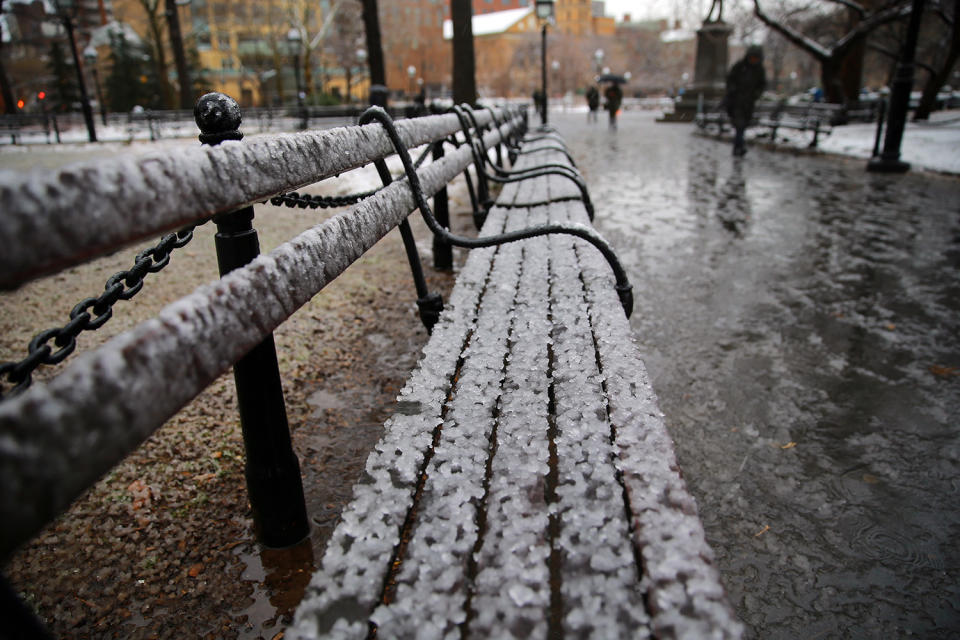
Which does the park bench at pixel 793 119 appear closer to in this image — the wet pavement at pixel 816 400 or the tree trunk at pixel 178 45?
the wet pavement at pixel 816 400

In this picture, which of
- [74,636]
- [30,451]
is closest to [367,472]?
[30,451]

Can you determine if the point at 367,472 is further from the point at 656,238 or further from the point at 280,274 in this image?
the point at 656,238

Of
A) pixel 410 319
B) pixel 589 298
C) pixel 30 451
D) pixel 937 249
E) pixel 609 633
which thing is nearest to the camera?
pixel 30 451

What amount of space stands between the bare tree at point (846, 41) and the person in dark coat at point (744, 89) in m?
6.79

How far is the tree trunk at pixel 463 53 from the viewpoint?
40.4 feet

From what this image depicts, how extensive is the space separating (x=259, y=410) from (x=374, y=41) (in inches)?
587

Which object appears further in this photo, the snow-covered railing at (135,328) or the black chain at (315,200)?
the black chain at (315,200)

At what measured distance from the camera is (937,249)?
4.74 metres

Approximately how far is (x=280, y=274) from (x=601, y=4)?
148 m

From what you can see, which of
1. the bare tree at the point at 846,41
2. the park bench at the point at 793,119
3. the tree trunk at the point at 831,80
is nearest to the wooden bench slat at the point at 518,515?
the park bench at the point at 793,119

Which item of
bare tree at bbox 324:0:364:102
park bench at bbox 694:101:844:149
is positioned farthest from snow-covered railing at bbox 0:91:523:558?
bare tree at bbox 324:0:364:102

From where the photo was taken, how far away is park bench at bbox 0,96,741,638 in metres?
0.63

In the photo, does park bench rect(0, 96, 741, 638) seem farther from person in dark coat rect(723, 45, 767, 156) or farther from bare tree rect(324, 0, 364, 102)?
bare tree rect(324, 0, 364, 102)

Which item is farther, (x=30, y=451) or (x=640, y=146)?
(x=640, y=146)
